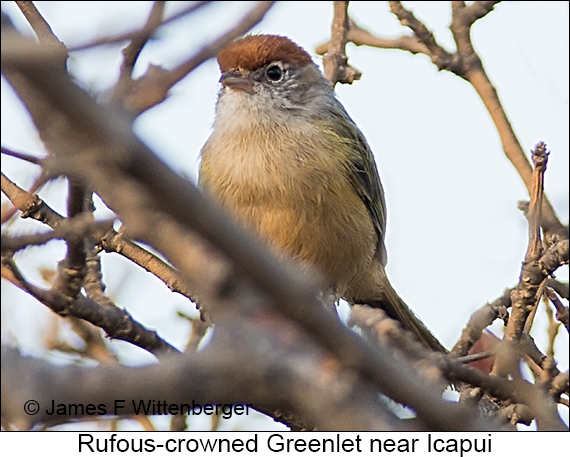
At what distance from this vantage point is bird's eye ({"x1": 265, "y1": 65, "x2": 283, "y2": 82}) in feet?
18.0

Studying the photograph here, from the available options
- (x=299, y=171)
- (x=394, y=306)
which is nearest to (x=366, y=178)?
(x=299, y=171)

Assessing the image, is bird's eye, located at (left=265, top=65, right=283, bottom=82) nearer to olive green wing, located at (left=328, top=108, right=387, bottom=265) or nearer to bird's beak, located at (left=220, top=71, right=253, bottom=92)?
bird's beak, located at (left=220, top=71, right=253, bottom=92)

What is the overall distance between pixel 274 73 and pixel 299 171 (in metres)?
0.93

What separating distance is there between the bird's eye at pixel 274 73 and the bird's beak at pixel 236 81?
0.18 metres

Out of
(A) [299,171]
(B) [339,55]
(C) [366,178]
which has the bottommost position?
(A) [299,171]

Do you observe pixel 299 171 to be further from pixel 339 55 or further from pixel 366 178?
pixel 339 55

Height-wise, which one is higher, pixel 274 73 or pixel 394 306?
pixel 274 73

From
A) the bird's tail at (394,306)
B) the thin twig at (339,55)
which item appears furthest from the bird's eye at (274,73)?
the bird's tail at (394,306)

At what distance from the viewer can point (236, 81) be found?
5.27 meters

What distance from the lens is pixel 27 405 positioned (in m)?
1.23

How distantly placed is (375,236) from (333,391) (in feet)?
14.4

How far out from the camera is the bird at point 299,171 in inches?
192

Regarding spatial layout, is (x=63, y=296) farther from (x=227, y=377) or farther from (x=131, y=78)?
(x=227, y=377)

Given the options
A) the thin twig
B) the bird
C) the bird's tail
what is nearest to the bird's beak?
the bird
